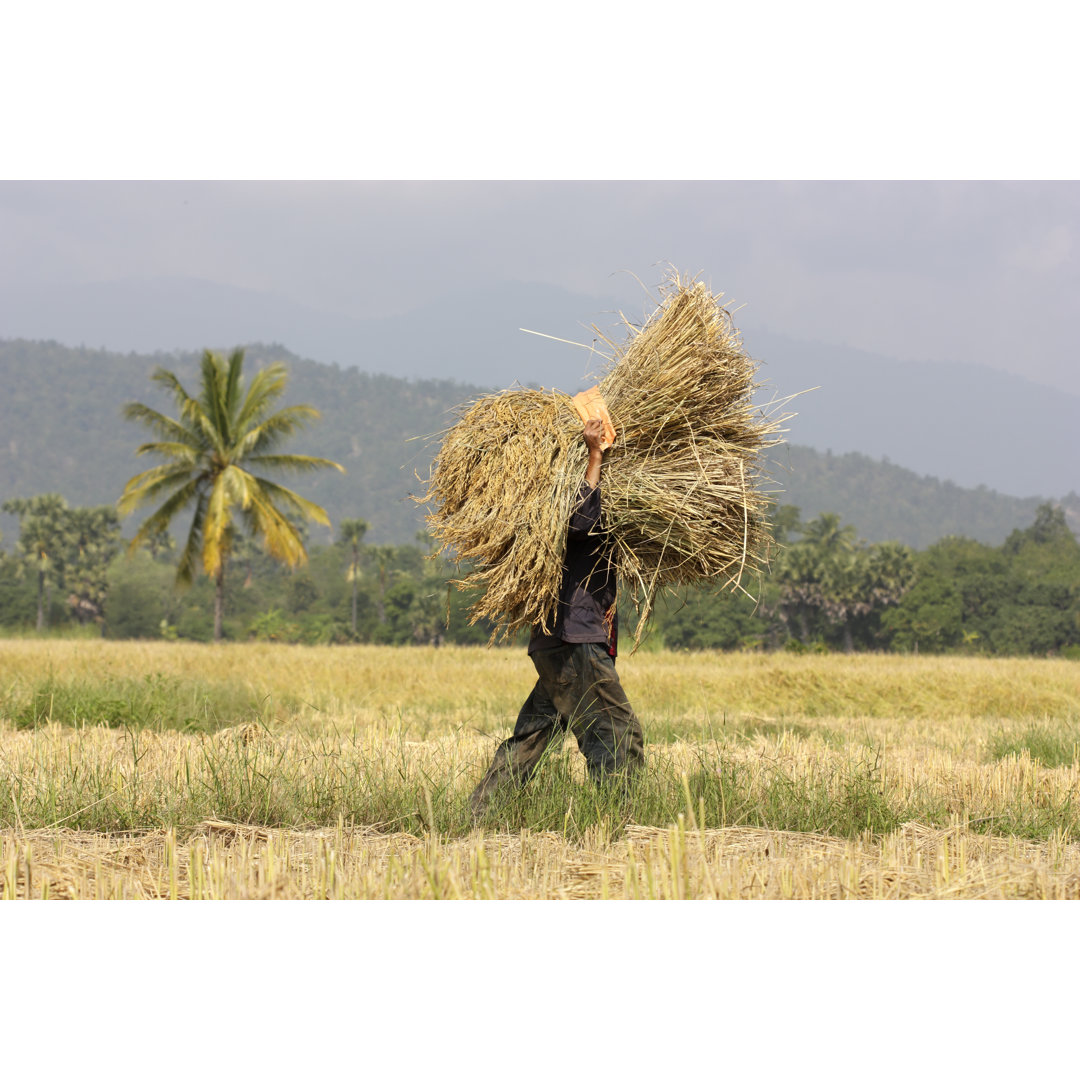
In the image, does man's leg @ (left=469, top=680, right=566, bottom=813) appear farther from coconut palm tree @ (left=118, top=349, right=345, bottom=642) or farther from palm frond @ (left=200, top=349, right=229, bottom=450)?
palm frond @ (left=200, top=349, right=229, bottom=450)

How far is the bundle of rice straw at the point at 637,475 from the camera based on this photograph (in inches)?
175

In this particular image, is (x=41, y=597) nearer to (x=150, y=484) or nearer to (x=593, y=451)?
(x=150, y=484)

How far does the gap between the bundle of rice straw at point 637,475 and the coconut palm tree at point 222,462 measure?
75.5 feet

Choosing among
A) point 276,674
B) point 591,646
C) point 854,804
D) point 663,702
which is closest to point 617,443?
point 591,646

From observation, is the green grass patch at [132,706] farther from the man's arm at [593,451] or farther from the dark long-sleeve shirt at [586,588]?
the man's arm at [593,451]

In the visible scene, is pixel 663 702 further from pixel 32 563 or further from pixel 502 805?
pixel 32 563

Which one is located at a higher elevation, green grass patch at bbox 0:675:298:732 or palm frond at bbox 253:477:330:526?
palm frond at bbox 253:477:330:526

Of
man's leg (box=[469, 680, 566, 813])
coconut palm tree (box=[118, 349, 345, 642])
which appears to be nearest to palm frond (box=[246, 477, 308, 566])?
coconut palm tree (box=[118, 349, 345, 642])

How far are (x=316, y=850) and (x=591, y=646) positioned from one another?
5.03 feet

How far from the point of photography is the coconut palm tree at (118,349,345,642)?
27.7m

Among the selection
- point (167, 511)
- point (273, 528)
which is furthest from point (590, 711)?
point (167, 511)

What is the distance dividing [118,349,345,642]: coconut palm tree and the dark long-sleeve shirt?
23.4 m

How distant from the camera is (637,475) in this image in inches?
181

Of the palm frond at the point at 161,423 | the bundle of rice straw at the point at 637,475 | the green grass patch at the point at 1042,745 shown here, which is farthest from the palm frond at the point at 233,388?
the bundle of rice straw at the point at 637,475
